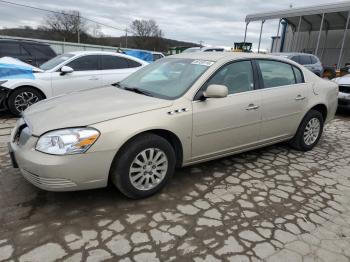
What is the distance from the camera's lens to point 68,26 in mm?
44406

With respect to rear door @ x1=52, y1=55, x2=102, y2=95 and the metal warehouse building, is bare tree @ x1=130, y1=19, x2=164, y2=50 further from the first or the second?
rear door @ x1=52, y1=55, x2=102, y2=95

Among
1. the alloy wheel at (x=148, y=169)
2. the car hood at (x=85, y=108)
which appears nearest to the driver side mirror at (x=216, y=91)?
the car hood at (x=85, y=108)

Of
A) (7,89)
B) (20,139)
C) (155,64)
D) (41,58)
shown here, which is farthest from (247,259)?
(41,58)

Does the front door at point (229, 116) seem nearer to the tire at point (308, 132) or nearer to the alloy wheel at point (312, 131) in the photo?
the tire at point (308, 132)

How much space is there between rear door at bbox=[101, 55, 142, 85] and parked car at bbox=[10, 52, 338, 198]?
10.5 ft

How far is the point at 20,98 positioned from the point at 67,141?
4432mm

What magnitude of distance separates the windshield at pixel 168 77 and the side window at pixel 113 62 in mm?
3339

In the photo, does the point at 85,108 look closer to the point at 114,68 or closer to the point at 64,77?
the point at 64,77

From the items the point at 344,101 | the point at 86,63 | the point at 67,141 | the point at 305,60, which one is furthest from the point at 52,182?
the point at 305,60

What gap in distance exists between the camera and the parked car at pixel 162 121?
2754 millimetres

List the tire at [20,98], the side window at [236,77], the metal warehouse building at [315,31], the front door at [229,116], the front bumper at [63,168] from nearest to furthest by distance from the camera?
the front bumper at [63,168] → the front door at [229,116] → the side window at [236,77] → the tire at [20,98] → the metal warehouse building at [315,31]

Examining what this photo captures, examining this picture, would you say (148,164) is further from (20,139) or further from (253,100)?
(253,100)

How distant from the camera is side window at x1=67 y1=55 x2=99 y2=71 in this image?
7.03 m

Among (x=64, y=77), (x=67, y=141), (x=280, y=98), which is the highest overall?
(x=280, y=98)
